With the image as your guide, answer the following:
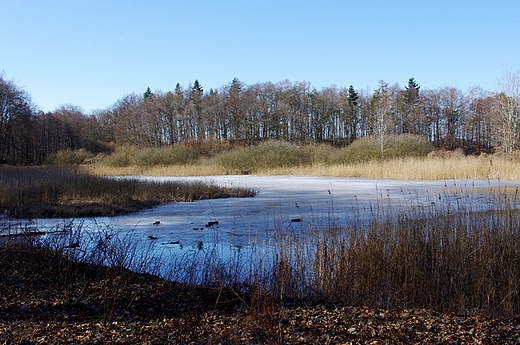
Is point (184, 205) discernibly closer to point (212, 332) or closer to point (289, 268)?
point (289, 268)

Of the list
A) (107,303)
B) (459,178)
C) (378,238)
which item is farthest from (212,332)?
(459,178)

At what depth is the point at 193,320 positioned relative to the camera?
10.5 feet

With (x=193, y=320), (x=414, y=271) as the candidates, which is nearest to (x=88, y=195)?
(x=193, y=320)

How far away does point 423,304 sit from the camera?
3914 millimetres

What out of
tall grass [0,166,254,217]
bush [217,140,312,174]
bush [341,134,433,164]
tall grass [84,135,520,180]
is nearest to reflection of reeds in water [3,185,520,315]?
tall grass [0,166,254,217]

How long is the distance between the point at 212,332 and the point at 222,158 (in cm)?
2643

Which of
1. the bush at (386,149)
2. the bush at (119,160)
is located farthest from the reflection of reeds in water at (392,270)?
the bush at (119,160)

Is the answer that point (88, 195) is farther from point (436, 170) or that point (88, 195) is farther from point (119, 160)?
point (119, 160)

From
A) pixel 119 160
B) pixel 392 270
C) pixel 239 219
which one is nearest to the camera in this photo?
pixel 392 270

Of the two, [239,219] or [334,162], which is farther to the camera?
[334,162]

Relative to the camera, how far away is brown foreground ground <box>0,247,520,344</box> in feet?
9.32

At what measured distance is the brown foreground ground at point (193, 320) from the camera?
9.32ft

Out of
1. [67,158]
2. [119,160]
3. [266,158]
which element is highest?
[67,158]

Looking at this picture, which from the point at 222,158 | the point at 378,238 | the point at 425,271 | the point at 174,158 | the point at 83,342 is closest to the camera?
the point at 83,342
